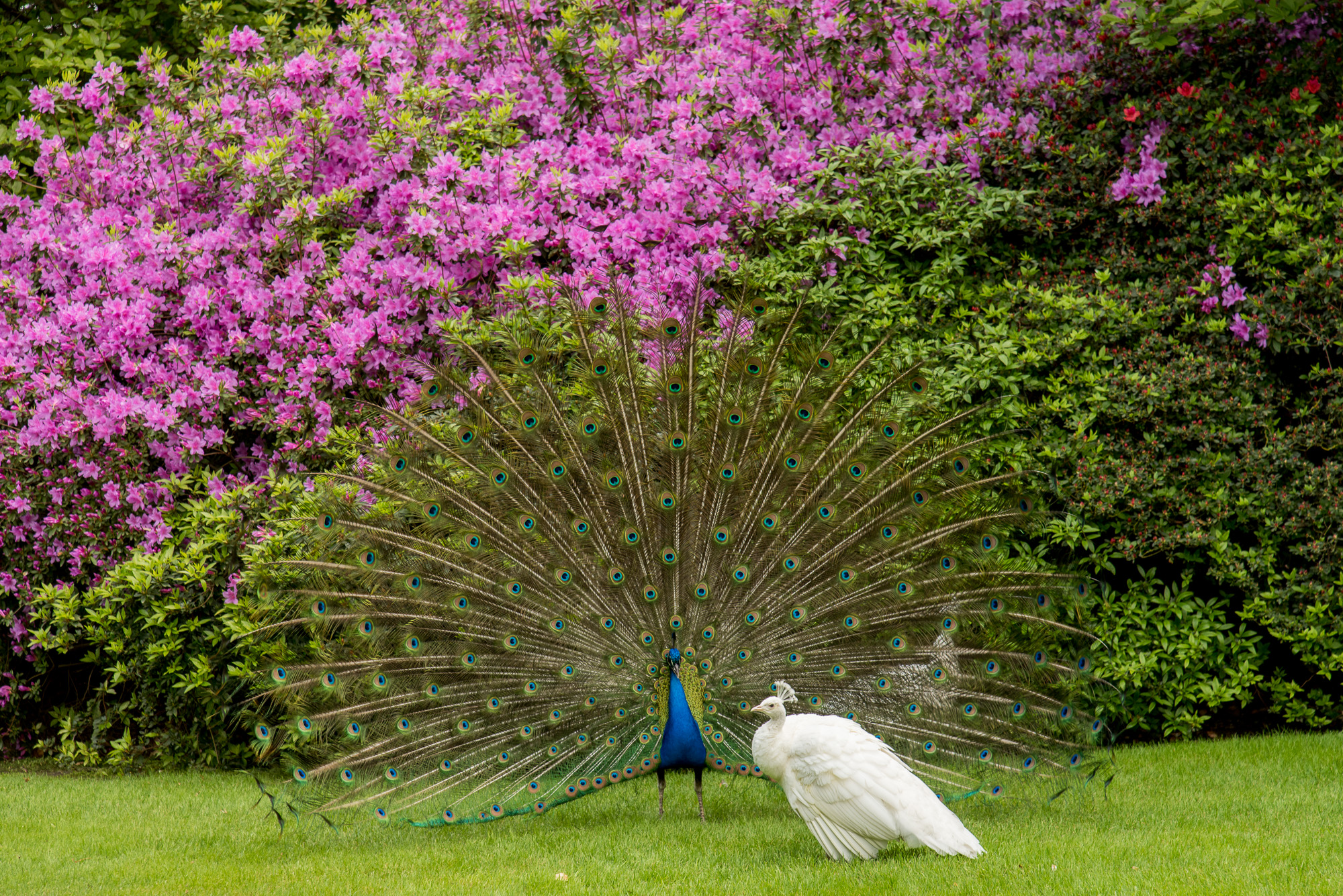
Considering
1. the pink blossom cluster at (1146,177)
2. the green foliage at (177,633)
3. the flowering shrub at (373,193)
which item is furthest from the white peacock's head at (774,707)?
the pink blossom cluster at (1146,177)

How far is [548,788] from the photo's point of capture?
17.5 ft

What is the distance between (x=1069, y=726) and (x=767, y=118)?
4220mm

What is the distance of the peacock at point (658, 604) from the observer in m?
5.27

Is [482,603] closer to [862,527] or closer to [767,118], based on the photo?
[862,527]

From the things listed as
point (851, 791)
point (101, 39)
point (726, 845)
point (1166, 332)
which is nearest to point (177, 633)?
point (726, 845)

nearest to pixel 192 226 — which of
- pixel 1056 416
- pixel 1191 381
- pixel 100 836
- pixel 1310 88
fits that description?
pixel 100 836

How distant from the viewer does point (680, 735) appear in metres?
5.18

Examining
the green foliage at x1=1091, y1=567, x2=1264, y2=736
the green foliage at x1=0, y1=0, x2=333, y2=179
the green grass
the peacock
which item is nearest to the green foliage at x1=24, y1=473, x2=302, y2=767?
the green grass

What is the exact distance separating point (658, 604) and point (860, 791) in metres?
1.26

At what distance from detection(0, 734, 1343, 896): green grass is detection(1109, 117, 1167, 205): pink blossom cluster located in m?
2.93

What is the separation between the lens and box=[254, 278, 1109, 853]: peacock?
17.3 ft

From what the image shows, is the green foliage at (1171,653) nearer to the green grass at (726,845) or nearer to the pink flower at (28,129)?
the green grass at (726,845)

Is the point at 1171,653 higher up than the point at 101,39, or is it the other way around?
the point at 101,39

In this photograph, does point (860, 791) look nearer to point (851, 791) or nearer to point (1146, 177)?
point (851, 791)
